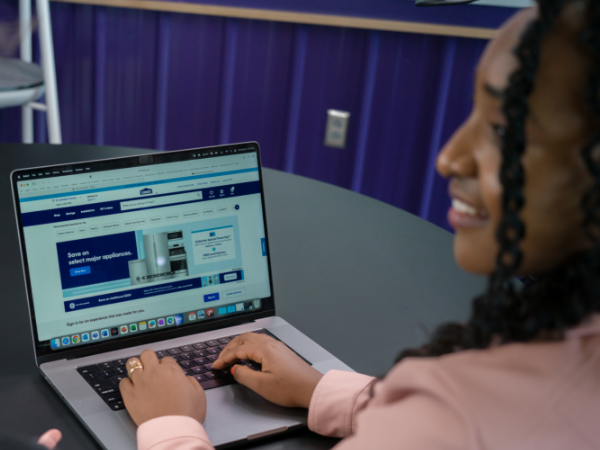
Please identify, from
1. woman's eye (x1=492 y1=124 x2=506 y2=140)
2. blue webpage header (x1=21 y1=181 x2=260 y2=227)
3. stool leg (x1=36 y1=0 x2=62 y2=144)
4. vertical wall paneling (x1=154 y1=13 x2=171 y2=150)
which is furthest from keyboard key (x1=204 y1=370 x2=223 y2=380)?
vertical wall paneling (x1=154 y1=13 x2=171 y2=150)

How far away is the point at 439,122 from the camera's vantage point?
244 centimetres

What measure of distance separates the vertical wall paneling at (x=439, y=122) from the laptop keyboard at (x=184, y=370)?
1.80 m

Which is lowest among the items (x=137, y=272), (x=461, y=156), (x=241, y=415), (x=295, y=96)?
(x=241, y=415)

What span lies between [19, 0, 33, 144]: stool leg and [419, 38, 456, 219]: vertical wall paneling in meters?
1.54

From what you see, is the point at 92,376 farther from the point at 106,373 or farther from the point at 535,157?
the point at 535,157

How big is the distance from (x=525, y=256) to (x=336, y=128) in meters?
2.14

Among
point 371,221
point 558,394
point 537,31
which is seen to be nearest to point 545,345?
point 558,394

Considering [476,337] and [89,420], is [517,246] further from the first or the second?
[89,420]

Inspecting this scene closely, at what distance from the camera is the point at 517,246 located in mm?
412

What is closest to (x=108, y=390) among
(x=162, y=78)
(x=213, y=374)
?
(x=213, y=374)

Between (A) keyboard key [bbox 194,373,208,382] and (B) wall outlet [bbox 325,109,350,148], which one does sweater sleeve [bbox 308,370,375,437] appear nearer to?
(A) keyboard key [bbox 194,373,208,382]

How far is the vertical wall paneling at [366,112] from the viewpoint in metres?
2.41

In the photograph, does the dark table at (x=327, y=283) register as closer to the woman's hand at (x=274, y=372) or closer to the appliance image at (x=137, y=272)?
the woman's hand at (x=274, y=372)

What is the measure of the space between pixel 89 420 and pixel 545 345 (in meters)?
0.47
